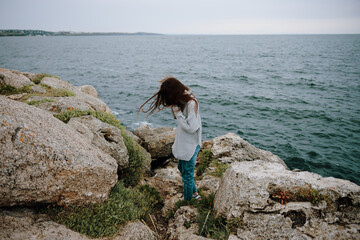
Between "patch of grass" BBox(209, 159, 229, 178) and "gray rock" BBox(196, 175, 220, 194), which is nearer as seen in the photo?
"gray rock" BBox(196, 175, 220, 194)

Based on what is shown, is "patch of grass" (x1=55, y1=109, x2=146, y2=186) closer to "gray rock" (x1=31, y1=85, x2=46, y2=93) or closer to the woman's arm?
the woman's arm

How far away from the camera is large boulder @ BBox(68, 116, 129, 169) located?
20.7 ft

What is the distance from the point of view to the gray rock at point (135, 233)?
14.4 ft

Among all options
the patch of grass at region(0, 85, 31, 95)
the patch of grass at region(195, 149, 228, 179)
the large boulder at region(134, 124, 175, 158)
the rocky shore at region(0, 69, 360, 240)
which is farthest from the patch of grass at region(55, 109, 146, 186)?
the patch of grass at region(0, 85, 31, 95)

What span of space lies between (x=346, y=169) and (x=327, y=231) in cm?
1166

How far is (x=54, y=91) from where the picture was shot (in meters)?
11.8

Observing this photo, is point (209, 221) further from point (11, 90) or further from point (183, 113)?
point (11, 90)

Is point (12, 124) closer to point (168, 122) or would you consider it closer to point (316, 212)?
point (316, 212)

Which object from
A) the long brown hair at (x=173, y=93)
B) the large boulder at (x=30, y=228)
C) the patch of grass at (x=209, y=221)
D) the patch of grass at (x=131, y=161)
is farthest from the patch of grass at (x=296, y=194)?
the patch of grass at (x=131, y=161)

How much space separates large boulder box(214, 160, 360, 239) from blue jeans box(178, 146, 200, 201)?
976 millimetres

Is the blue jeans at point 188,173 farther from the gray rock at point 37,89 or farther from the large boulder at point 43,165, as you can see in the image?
the gray rock at point 37,89

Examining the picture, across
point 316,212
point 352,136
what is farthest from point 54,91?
point 352,136

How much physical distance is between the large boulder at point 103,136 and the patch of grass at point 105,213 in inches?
Result: 42.2

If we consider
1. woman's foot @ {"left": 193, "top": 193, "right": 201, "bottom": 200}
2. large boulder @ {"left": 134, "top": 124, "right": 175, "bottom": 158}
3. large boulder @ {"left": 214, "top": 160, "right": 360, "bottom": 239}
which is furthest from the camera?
large boulder @ {"left": 134, "top": 124, "right": 175, "bottom": 158}
